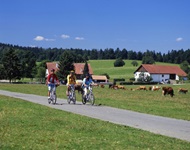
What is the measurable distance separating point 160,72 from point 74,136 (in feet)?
426

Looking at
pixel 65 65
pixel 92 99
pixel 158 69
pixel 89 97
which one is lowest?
pixel 92 99

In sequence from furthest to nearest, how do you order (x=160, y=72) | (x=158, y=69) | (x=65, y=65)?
(x=158, y=69) → (x=160, y=72) → (x=65, y=65)

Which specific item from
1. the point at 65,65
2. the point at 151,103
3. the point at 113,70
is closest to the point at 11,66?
the point at 65,65

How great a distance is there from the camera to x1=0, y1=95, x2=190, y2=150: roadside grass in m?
8.77

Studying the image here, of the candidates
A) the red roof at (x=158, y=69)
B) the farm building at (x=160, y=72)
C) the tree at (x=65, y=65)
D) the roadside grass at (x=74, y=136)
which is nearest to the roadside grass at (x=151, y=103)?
the roadside grass at (x=74, y=136)

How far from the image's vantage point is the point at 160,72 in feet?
449

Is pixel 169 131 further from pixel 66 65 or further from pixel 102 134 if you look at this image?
pixel 66 65

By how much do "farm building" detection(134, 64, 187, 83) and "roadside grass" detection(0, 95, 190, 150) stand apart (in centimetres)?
12351

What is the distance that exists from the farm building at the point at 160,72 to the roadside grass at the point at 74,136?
124m

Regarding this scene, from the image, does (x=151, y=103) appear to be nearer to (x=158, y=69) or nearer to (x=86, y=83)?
(x=86, y=83)

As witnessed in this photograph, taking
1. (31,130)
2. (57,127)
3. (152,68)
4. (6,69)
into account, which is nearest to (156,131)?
(57,127)

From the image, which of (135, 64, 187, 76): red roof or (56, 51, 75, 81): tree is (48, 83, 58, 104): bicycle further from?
(135, 64, 187, 76): red roof

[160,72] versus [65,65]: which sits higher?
[65,65]

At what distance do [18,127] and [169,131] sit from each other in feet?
16.3
